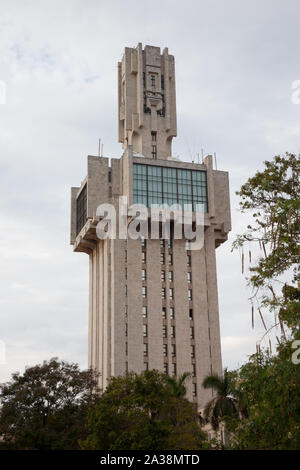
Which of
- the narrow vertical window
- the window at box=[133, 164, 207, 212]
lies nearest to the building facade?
the window at box=[133, 164, 207, 212]

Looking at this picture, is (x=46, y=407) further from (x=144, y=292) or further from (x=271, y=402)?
(x=144, y=292)

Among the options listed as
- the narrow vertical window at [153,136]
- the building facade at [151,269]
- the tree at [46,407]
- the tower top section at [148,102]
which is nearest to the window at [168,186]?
the building facade at [151,269]

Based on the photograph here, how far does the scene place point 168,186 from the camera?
271ft

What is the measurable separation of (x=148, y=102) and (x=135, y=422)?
63.4 metres

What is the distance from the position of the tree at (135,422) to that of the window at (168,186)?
141 feet

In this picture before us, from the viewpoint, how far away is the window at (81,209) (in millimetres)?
86250

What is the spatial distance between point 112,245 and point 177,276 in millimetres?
9378

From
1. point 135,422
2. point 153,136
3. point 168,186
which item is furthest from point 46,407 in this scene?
point 153,136

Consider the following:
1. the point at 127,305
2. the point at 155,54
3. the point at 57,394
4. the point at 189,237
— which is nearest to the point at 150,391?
the point at 57,394

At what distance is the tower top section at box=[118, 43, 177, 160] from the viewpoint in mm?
90938

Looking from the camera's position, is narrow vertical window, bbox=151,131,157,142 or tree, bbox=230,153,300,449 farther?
narrow vertical window, bbox=151,131,157,142

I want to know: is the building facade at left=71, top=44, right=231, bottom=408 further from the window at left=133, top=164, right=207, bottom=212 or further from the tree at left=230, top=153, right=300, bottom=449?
the tree at left=230, top=153, right=300, bottom=449

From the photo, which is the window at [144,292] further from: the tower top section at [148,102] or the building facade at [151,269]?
the tower top section at [148,102]

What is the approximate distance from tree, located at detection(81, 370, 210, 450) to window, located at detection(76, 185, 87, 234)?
47.9 m
